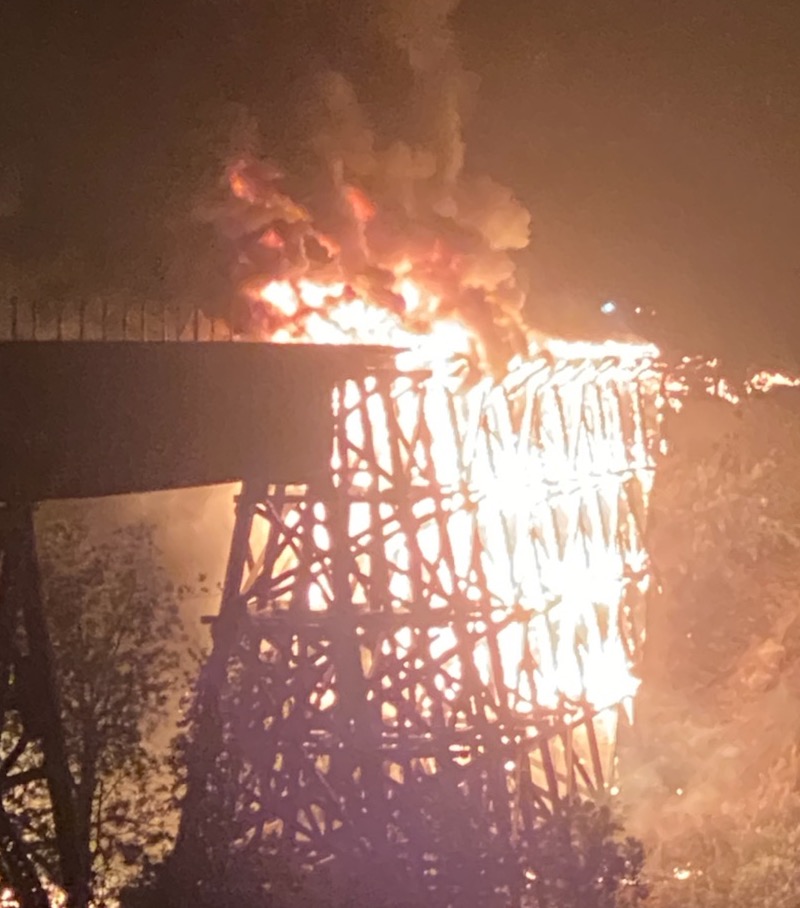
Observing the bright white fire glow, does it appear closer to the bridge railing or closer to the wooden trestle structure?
the wooden trestle structure

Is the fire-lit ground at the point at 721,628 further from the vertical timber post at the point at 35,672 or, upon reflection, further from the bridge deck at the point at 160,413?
the vertical timber post at the point at 35,672

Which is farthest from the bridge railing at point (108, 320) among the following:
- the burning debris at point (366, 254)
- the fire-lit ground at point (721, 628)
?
the fire-lit ground at point (721, 628)

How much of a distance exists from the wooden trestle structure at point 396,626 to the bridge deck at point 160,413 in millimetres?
223

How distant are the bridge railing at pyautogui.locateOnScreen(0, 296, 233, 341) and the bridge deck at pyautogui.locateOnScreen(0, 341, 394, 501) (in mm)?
1502

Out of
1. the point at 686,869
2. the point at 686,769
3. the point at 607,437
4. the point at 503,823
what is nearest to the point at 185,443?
the point at 503,823

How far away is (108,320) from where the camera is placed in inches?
344

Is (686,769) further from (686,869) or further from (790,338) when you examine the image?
(790,338)

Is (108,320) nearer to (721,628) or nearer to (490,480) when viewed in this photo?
(490,480)

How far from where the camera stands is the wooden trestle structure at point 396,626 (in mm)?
7055

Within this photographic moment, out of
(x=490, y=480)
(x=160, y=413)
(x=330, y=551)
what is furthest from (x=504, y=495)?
(x=160, y=413)

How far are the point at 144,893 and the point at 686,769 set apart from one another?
4925mm

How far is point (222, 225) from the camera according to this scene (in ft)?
29.5

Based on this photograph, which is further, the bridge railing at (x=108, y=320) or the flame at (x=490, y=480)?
the bridge railing at (x=108, y=320)

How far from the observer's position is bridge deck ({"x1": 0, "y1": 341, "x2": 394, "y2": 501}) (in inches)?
256
